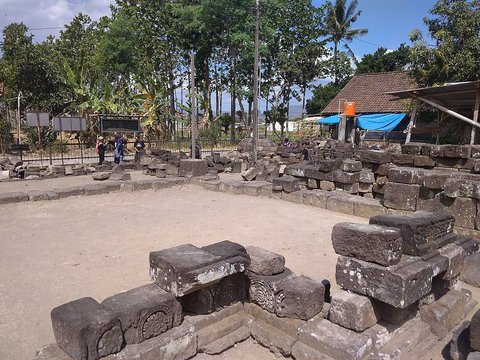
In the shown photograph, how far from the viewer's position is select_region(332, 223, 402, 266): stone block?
10.7 feet

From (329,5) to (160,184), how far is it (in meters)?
33.7

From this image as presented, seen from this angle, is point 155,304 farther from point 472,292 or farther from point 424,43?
point 424,43

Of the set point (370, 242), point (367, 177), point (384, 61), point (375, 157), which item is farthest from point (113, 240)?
point (384, 61)

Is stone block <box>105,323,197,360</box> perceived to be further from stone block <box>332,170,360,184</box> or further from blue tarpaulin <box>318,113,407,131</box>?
blue tarpaulin <box>318,113,407,131</box>

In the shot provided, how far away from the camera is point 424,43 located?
60.5 feet

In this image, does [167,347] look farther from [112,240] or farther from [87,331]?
[112,240]

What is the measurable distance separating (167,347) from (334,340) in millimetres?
1432

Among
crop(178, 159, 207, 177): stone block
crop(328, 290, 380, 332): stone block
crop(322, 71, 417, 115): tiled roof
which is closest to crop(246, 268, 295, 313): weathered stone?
crop(328, 290, 380, 332): stone block

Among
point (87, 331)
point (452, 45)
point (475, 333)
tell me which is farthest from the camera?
point (452, 45)

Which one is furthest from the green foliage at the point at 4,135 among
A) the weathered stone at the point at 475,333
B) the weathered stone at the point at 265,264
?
the weathered stone at the point at 475,333

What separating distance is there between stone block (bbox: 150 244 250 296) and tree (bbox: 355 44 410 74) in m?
38.4

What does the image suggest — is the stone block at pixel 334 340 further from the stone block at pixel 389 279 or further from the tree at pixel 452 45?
the tree at pixel 452 45

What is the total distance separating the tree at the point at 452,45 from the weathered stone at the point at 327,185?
11490 millimetres

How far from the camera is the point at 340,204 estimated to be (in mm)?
8734
